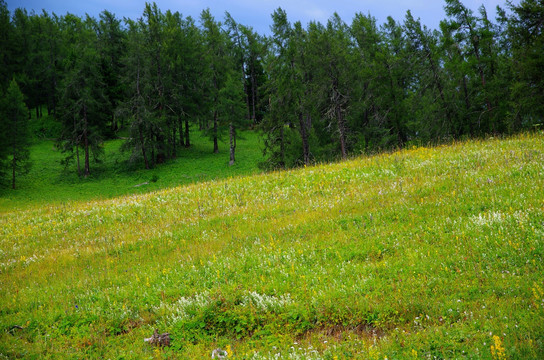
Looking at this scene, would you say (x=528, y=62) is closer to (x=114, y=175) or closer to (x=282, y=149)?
(x=282, y=149)

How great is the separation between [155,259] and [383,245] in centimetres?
553

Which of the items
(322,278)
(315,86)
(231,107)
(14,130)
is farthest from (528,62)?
(14,130)

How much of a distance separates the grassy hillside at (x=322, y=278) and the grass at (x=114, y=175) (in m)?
23.3

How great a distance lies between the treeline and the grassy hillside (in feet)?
56.1

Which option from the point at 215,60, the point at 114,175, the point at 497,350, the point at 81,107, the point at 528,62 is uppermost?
the point at 215,60

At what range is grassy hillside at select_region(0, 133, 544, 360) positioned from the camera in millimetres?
4594

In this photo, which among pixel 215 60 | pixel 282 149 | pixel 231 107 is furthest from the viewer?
pixel 215 60

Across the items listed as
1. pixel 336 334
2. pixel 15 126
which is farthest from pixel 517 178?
pixel 15 126

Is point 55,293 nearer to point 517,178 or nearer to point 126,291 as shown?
point 126,291

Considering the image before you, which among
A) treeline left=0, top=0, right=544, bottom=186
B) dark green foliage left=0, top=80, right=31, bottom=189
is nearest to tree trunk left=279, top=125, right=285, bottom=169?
treeline left=0, top=0, right=544, bottom=186

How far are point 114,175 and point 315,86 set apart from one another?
91.4 feet

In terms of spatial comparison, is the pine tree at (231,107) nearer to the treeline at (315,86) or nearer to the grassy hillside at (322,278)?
the treeline at (315,86)

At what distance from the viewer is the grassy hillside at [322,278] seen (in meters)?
4.59

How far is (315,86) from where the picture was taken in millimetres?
34188
